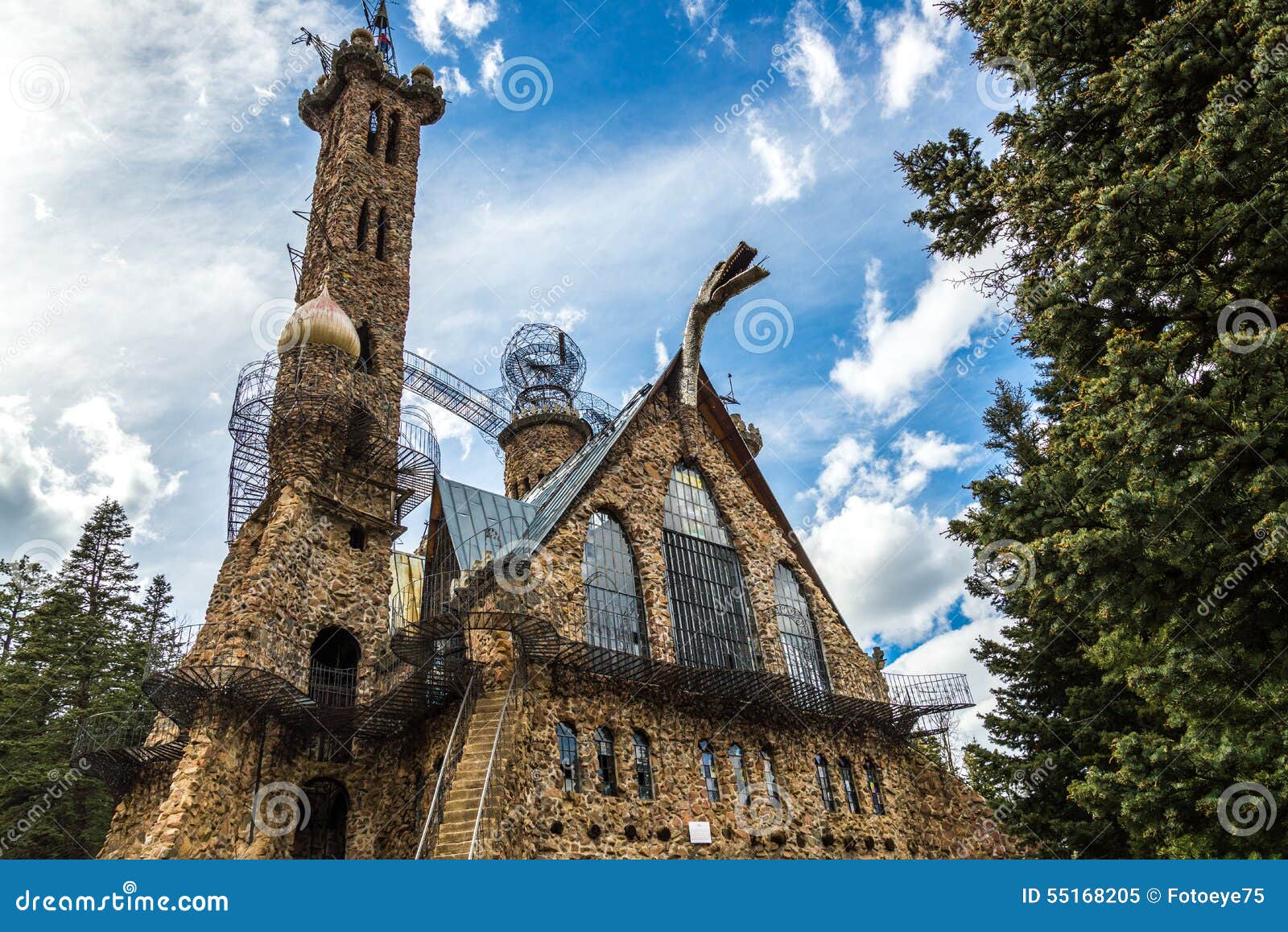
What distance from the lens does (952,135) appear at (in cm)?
1296

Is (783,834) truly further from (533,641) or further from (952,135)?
(952,135)

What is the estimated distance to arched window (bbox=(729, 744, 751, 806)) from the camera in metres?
17.1

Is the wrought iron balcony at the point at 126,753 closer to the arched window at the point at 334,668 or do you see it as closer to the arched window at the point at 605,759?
the arched window at the point at 334,668

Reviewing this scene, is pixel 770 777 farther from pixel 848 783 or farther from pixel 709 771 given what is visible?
pixel 848 783

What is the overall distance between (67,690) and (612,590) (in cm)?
1996

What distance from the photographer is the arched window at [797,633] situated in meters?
20.8

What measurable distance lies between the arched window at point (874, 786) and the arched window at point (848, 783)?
1.38ft

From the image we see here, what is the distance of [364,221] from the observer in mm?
25719

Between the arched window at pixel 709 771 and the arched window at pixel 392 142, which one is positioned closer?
the arched window at pixel 709 771

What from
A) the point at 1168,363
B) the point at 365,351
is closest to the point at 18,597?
the point at 365,351

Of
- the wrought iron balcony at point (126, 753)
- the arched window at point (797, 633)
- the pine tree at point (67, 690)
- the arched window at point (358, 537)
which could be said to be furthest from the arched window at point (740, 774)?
the pine tree at point (67, 690)

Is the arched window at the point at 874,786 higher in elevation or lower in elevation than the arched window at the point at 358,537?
lower

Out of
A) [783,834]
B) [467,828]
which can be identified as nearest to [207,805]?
[467,828]

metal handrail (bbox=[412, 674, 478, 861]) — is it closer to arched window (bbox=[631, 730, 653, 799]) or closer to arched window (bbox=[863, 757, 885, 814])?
arched window (bbox=[631, 730, 653, 799])
